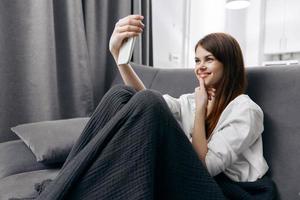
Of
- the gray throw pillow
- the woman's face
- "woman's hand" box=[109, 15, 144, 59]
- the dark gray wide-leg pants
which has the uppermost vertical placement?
"woman's hand" box=[109, 15, 144, 59]

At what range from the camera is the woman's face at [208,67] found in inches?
37.9

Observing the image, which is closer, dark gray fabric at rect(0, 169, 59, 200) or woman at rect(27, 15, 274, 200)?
woman at rect(27, 15, 274, 200)

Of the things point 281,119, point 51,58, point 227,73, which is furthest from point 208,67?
point 51,58

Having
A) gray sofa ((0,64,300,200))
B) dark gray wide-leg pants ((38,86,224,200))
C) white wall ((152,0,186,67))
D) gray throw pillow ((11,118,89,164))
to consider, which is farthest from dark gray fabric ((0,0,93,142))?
dark gray wide-leg pants ((38,86,224,200))

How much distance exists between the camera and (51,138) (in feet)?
3.58

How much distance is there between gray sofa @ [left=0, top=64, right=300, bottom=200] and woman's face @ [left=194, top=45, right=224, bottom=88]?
14 centimetres

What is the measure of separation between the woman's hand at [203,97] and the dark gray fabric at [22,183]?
1.93 feet

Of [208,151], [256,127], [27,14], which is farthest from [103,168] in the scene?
[27,14]

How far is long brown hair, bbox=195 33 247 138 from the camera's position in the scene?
3.09 feet

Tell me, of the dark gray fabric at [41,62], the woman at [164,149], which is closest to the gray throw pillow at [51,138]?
the dark gray fabric at [41,62]

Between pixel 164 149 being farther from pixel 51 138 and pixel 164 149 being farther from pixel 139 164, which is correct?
pixel 51 138

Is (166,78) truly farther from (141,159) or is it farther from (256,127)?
(141,159)

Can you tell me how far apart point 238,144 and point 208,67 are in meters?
0.32

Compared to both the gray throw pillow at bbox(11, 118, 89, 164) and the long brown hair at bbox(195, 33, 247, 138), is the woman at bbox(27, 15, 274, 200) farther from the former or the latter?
the gray throw pillow at bbox(11, 118, 89, 164)
